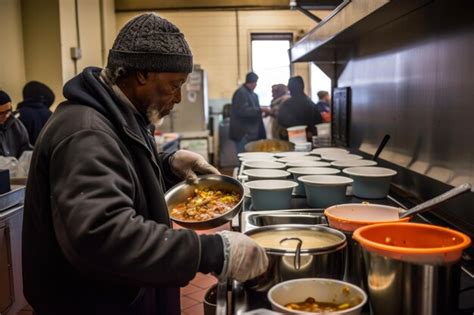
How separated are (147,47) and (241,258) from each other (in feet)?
1.88

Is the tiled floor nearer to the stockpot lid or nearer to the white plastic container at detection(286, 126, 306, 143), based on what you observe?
the white plastic container at detection(286, 126, 306, 143)

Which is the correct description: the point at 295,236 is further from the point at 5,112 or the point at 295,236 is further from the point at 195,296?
the point at 5,112

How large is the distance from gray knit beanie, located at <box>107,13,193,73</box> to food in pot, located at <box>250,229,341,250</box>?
1.77ft

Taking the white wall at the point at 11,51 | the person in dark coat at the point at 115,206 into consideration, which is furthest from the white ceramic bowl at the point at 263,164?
the white wall at the point at 11,51

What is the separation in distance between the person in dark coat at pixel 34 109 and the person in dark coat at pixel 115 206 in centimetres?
304

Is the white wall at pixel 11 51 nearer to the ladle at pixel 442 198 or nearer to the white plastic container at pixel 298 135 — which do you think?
the white plastic container at pixel 298 135

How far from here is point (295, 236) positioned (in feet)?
4.53

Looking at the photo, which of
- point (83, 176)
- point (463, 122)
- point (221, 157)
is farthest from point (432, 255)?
point (221, 157)

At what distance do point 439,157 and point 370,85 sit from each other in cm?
104

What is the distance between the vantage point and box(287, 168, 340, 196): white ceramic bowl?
2212 mm

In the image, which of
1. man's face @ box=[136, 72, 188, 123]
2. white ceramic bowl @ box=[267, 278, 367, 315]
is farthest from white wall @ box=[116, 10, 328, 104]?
white ceramic bowl @ box=[267, 278, 367, 315]

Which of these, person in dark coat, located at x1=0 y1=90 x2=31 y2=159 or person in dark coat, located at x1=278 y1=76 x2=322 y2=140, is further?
person in dark coat, located at x1=278 y1=76 x2=322 y2=140

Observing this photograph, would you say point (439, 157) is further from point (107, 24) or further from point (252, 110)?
point (107, 24)

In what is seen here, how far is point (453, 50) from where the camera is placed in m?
1.72
